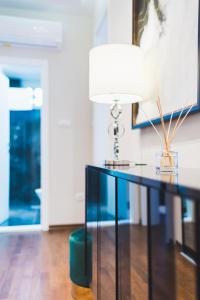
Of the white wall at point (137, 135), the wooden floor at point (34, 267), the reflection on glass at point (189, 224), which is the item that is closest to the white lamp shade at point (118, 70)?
the white wall at point (137, 135)

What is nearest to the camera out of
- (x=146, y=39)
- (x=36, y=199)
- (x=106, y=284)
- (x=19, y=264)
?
(x=106, y=284)

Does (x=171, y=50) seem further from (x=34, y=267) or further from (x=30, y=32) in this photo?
(x=30, y=32)

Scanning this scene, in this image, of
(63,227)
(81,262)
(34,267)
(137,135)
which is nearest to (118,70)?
(137,135)

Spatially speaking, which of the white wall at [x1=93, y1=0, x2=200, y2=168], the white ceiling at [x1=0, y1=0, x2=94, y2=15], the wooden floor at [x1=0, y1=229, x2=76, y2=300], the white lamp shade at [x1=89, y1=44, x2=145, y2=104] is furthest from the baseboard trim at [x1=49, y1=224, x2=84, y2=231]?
the white ceiling at [x1=0, y1=0, x2=94, y2=15]

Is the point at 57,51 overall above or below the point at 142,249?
above

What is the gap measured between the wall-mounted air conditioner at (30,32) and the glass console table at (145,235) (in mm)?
2307

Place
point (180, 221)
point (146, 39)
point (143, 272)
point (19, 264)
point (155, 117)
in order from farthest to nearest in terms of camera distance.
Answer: point (19, 264), point (146, 39), point (155, 117), point (143, 272), point (180, 221)

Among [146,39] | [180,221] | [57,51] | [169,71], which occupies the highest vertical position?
[57,51]

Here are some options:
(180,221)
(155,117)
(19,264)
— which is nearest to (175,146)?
(155,117)

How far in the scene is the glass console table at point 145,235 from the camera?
592mm

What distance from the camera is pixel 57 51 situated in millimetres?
3350

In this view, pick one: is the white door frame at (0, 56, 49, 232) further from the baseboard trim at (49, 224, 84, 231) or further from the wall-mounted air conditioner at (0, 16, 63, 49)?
the wall-mounted air conditioner at (0, 16, 63, 49)

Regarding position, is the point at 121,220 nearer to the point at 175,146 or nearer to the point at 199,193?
the point at 175,146

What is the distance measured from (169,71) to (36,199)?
4.20m
